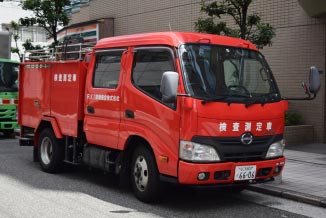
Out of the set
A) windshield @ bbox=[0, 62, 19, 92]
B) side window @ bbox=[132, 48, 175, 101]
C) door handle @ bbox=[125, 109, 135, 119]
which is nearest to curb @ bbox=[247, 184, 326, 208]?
door handle @ bbox=[125, 109, 135, 119]

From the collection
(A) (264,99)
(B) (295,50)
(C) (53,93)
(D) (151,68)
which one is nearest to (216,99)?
(A) (264,99)

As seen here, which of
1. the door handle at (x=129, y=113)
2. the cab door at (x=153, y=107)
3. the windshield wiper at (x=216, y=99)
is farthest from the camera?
the door handle at (x=129, y=113)

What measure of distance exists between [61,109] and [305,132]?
265 inches

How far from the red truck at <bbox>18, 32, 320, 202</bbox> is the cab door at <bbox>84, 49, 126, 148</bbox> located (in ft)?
0.05

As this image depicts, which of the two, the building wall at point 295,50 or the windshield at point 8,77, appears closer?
the building wall at point 295,50

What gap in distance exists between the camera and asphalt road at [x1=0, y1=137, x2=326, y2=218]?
6301 millimetres

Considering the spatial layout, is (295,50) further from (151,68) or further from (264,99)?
(151,68)

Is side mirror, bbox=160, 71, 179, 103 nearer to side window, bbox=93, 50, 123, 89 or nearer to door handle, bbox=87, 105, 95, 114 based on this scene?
side window, bbox=93, 50, 123, 89

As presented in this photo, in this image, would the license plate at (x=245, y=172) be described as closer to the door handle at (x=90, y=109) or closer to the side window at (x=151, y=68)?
the side window at (x=151, y=68)

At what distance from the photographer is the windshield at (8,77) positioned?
1417cm

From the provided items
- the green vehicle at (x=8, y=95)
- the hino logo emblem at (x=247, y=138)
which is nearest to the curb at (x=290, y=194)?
the hino logo emblem at (x=247, y=138)

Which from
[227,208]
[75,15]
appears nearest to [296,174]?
[227,208]

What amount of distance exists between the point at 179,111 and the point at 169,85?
0.38 m

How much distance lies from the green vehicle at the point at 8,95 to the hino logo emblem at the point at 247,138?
30.8 ft
